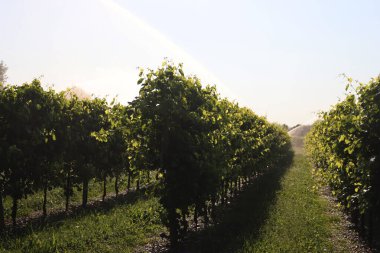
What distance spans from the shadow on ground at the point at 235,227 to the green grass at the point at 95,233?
6.44 feet

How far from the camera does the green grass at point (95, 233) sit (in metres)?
12.1

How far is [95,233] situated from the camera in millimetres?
13961

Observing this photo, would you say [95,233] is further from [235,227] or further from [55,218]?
[235,227]

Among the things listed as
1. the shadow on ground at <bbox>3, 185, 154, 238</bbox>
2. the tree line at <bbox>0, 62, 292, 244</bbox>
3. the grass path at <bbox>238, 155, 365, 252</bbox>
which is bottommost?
the grass path at <bbox>238, 155, 365, 252</bbox>

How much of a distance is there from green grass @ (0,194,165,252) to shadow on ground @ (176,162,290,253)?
6.44ft

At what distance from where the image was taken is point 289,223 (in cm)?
1612

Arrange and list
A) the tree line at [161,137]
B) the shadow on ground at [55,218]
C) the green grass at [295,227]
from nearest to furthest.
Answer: the tree line at [161,137] → the green grass at [295,227] → the shadow on ground at [55,218]

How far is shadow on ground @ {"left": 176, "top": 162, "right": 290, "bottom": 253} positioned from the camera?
12742 mm

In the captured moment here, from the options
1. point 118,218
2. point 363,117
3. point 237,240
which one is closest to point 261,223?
point 237,240

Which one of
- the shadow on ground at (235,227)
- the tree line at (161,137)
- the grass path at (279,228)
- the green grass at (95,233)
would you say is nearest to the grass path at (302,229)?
the grass path at (279,228)

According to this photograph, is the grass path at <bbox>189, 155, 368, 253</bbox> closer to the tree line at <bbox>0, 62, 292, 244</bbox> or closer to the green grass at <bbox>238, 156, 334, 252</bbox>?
the green grass at <bbox>238, 156, 334, 252</bbox>

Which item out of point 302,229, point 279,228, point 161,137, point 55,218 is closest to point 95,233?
point 55,218

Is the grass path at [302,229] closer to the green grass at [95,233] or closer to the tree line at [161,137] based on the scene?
the tree line at [161,137]

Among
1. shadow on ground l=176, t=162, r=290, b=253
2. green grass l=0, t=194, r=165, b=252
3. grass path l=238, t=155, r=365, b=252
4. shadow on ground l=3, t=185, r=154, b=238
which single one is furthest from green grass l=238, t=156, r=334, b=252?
shadow on ground l=3, t=185, r=154, b=238
